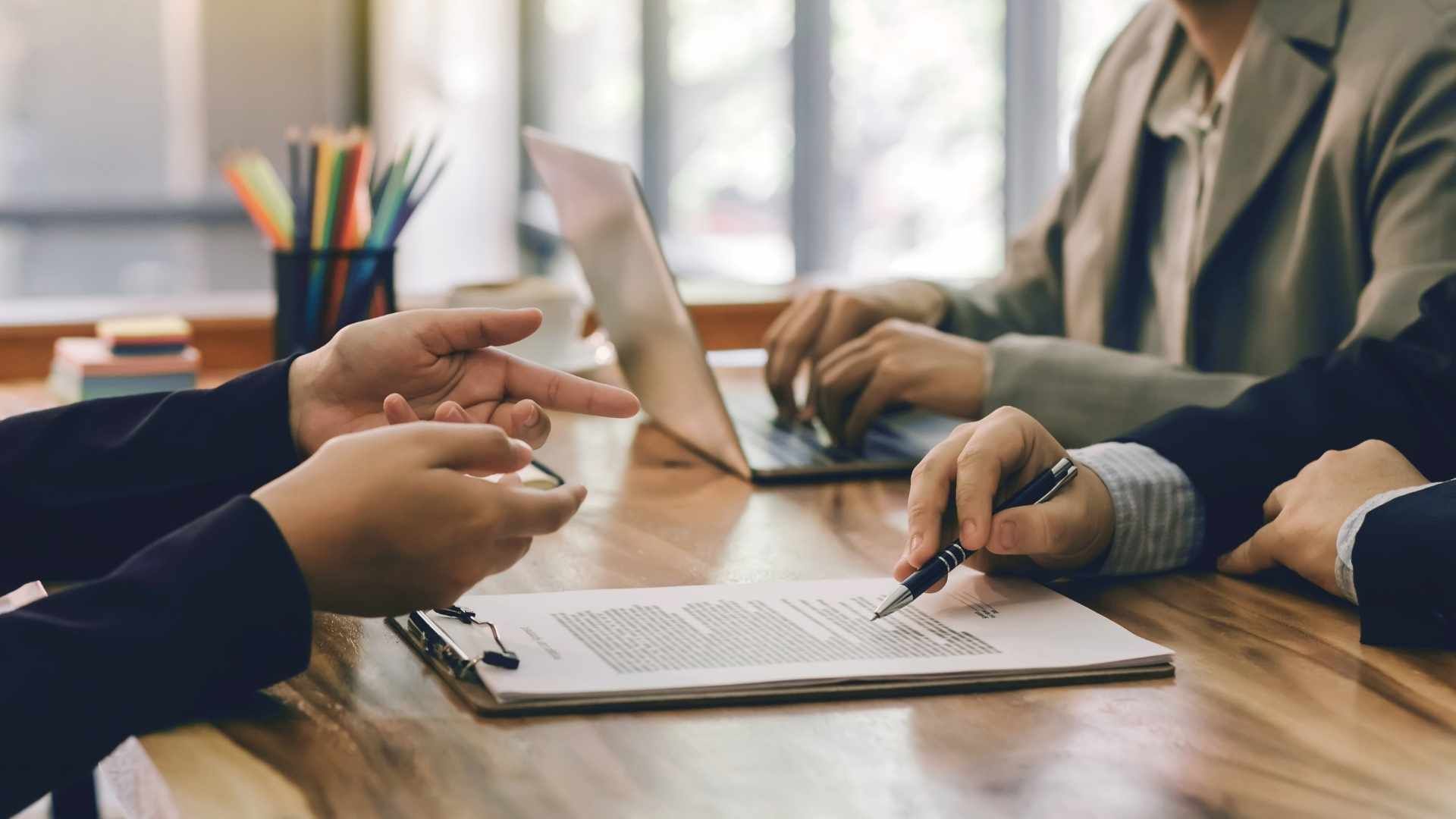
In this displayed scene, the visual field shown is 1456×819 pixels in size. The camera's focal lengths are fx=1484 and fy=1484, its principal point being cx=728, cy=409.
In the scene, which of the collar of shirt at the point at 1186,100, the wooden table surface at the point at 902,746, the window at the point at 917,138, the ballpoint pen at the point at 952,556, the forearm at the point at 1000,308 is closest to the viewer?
the wooden table surface at the point at 902,746

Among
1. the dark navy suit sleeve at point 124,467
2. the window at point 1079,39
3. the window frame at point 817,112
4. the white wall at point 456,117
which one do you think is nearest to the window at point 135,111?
the white wall at point 456,117

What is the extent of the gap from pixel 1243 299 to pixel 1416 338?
369 millimetres

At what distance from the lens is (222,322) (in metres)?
1.87

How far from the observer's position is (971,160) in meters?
3.84

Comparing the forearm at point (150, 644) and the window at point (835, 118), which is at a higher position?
the window at point (835, 118)

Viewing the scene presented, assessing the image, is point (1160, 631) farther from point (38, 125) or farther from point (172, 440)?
point (38, 125)

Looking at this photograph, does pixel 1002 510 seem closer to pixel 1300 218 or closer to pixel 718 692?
pixel 718 692

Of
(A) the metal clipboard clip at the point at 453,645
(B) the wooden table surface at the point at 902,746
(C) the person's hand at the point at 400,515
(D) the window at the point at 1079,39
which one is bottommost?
(B) the wooden table surface at the point at 902,746

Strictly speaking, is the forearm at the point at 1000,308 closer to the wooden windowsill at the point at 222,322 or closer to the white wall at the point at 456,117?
the wooden windowsill at the point at 222,322

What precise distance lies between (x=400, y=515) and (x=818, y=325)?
0.87 metres

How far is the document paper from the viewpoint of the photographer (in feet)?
2.30

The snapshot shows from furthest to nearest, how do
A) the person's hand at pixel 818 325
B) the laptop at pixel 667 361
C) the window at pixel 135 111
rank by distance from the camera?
the window at pixel 135 111
the person's hand at pixel 818 325
the laptop at pixel 667 361

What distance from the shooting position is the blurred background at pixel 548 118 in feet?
12.5

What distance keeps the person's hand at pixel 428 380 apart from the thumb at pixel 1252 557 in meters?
0.39
